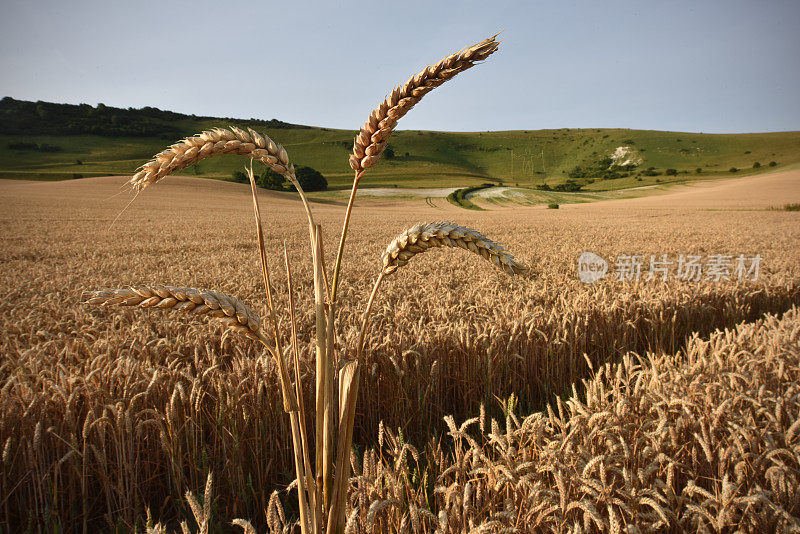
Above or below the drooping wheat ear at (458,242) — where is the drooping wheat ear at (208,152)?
above

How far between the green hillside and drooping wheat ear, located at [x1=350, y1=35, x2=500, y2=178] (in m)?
61.2

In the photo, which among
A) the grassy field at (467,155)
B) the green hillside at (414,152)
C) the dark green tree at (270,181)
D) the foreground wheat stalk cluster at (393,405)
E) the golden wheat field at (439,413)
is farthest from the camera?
the green hillside at (414,152)

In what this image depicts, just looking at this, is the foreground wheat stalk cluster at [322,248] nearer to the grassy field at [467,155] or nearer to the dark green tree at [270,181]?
the dark green tree at [270,181]

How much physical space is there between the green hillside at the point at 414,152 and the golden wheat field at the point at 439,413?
58.3m

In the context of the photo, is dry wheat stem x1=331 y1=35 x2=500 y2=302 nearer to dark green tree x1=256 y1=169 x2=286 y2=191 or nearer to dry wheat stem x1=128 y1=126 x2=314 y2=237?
dry wheat stem x1=128 y1=126 x2=314 y2=237

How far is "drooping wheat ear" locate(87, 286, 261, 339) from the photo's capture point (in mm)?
886

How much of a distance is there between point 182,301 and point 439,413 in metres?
2.58

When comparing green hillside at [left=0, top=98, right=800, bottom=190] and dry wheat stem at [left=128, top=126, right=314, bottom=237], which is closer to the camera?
dry wheat stem at [left=128, top=126, right=314, bottom=237]

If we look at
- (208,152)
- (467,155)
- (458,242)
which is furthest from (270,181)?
(467,155)

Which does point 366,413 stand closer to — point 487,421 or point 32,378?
point 487,421

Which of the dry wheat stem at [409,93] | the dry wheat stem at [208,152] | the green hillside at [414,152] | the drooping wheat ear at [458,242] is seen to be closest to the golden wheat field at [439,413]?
the dry wheat stem at [208,152]

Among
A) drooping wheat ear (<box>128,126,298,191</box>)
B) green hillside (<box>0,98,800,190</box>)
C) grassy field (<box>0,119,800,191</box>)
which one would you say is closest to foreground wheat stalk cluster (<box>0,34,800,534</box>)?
drooping wheat ear (<box>128,126,298,191</box>)

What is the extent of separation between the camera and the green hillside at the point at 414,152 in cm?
6794

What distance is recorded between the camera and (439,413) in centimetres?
311
